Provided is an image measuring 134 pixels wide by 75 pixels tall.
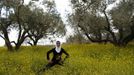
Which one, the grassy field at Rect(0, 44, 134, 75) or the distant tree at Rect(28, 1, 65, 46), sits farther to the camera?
the distant tree at Rect(28, 1, 65, 46)

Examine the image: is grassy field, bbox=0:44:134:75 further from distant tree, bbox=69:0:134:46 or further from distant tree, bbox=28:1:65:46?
distant tree, bbox=28:1:65:46

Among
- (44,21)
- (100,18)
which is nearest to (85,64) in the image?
(100,18)

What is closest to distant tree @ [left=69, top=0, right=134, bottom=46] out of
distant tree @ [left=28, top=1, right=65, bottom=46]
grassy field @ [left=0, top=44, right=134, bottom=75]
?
grassy field @ [left=0, top=44, right=134, bottom=75]

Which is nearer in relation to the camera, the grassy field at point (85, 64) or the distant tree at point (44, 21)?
the grassy field at point (85, 64)

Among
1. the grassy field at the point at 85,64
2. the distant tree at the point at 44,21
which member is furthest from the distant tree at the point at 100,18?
the distant tree at the point at 44,21

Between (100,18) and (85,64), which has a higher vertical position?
(85,64)

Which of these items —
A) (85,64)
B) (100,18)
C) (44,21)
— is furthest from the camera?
(44,21)

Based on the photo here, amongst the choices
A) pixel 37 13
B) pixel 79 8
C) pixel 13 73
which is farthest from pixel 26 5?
pixel 13 73

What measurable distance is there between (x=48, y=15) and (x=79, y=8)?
7.82 meters

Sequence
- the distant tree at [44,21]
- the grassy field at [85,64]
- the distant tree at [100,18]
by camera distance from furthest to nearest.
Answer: the distant tree at [44,21]
the distant tree at [100,18]
the grassy field at [85,64]

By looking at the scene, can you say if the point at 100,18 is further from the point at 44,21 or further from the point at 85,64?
the point at 85,64

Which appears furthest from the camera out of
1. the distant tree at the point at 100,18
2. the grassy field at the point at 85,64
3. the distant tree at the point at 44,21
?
the distant tree at the point at 44,21

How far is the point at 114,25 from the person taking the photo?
147ft

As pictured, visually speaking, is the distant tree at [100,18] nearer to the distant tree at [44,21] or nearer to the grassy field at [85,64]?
the grassy field at [85,64]
